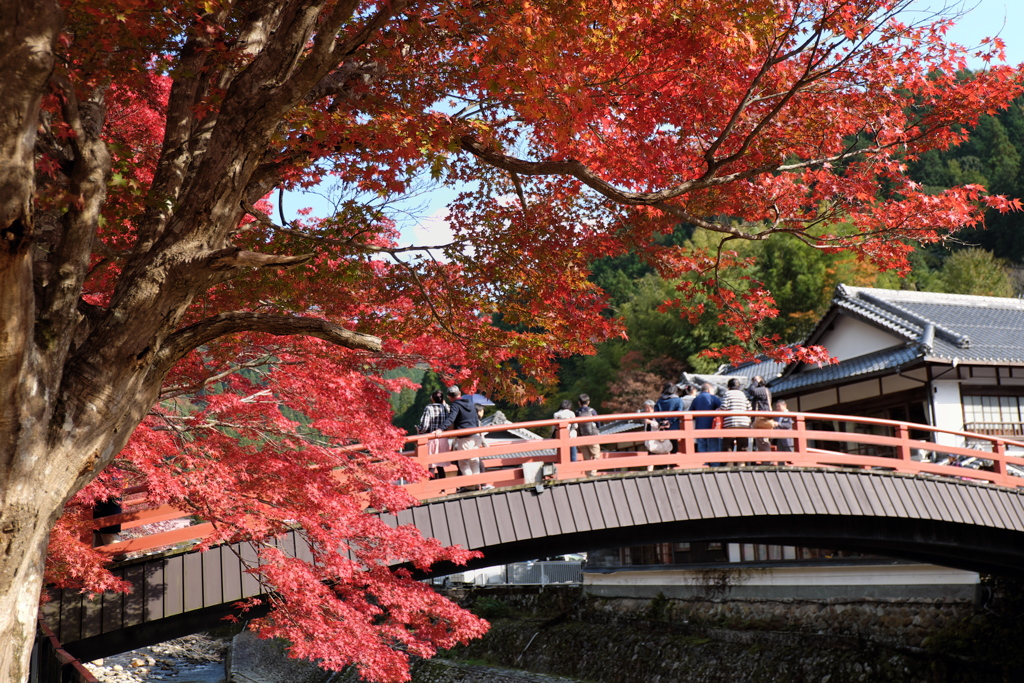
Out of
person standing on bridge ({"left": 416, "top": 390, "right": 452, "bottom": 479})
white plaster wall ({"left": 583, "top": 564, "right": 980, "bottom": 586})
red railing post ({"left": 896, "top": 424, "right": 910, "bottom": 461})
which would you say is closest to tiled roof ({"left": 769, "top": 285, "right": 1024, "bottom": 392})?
white plaster wall ({"left": 583, "top": 564, "right": 980, "bottom": 586})

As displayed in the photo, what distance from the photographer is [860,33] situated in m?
6.99

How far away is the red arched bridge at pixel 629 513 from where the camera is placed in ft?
25.8

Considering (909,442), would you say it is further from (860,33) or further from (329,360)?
(329,360)

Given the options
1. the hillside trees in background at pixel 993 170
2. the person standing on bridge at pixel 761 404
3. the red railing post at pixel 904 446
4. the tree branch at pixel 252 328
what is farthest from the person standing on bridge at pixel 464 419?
the hillside trees in background at pixel 993 170

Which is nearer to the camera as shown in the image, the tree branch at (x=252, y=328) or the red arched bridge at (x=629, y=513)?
the tree branch at (x=252, y=328)

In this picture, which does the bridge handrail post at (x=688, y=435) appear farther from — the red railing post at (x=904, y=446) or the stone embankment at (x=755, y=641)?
the stone embankment at (x=755, y=641)

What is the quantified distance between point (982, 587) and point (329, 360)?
37.8 ft

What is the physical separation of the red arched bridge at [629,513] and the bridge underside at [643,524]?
0.02m

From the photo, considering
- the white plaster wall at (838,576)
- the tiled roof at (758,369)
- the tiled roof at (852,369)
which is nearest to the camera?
the white plaster wall at (838,576)

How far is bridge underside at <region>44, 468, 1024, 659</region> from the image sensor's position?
25.9 feet

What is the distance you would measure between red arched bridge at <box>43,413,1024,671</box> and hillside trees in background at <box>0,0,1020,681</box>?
32.1 inches

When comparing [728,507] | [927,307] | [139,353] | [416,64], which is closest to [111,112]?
[416,64]

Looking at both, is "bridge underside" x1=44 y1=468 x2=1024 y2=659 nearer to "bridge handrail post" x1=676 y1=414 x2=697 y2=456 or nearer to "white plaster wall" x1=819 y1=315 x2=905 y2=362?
"bridge handrail post" x1=676 y1=414 x2=697 y2=456

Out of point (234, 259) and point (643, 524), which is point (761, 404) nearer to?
point (643, 524)
